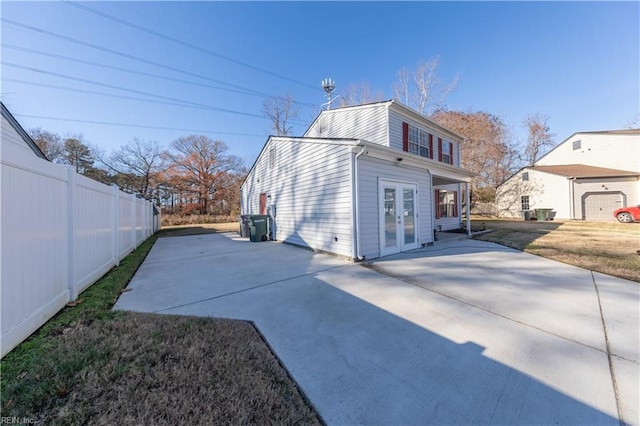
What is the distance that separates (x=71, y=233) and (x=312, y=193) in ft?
19.5

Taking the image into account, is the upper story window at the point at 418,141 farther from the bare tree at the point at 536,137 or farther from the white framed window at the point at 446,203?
the bare tree at the point at 536,137

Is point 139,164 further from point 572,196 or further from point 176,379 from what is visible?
point 572,196

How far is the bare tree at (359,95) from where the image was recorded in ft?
68.2

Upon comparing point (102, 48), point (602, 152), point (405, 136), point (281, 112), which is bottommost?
point (405, 136)

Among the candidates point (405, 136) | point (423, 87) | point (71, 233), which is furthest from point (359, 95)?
point (71, 233)

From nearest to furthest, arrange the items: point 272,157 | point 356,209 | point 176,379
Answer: point 176,379
point 356,209
point 272,157

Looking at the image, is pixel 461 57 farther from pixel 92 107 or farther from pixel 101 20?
pixel 92 107

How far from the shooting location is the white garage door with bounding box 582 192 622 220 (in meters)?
17.8

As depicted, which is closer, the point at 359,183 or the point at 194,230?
the point at 359,183

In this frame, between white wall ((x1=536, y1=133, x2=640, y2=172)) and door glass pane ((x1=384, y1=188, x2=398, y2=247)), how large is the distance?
24.5 m

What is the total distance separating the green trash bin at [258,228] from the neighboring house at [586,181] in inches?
873

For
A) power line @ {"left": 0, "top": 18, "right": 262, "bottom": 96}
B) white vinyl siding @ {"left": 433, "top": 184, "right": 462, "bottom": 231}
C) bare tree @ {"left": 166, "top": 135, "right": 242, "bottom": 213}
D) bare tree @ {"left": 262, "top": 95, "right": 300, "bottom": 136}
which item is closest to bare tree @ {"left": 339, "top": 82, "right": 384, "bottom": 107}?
bare tree @ {"left": 262, "top": 95, "right": 300, "bottom": 136}

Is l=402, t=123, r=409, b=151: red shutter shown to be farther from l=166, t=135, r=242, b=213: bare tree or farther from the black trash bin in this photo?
l=166, t=135, r=242, b=213: bare tree

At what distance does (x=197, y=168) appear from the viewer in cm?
3097
